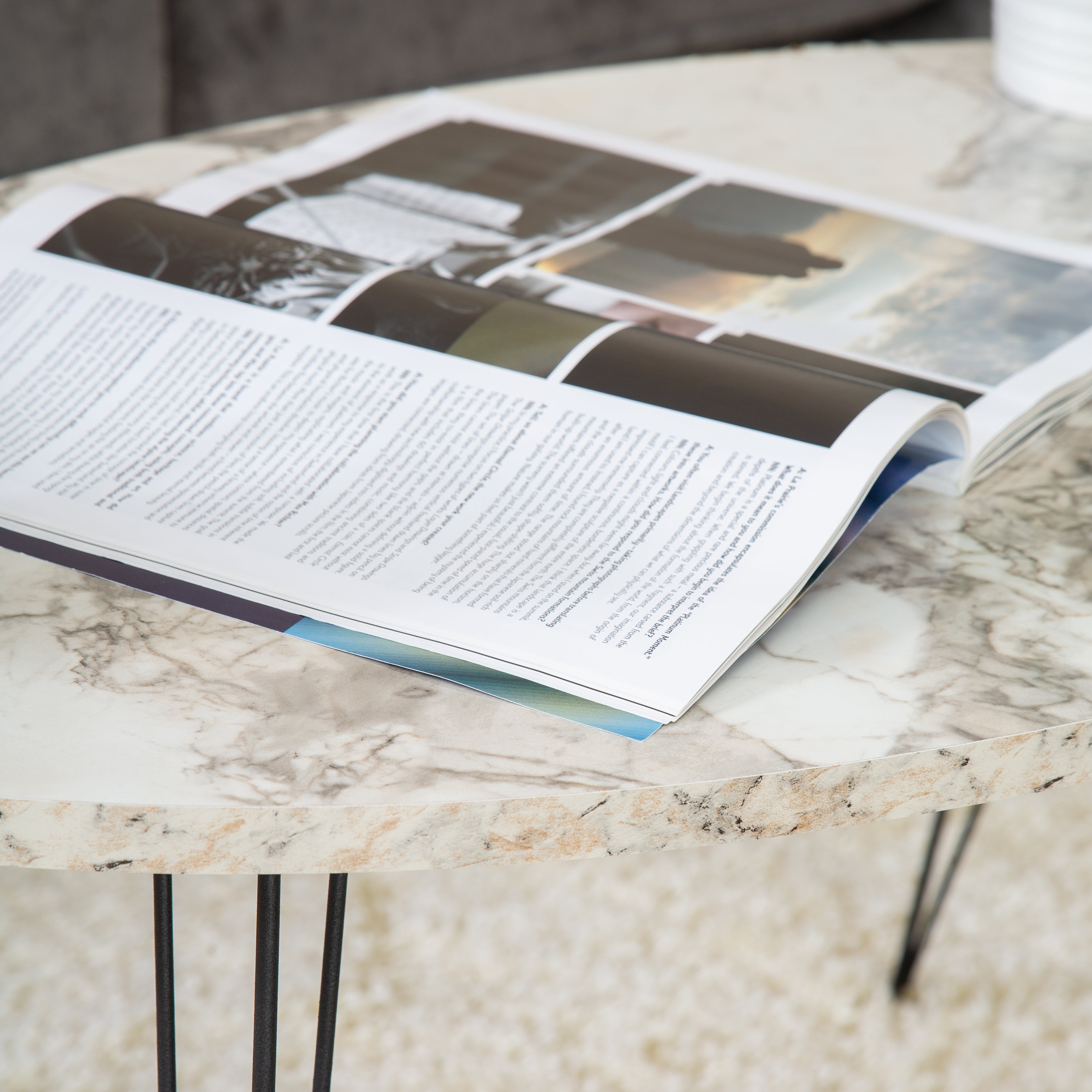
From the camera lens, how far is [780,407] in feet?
1.34

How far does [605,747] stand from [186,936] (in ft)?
2.05

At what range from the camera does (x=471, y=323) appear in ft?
1.49

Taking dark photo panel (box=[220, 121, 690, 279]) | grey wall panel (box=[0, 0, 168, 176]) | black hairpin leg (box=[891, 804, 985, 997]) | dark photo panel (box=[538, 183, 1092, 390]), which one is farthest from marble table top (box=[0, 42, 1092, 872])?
grey wall panel (box=[0, 0, 168, 176])

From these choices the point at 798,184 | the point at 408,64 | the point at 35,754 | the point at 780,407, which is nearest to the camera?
the point at 35,754

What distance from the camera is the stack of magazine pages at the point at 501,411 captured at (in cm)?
36

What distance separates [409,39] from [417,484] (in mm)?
1005

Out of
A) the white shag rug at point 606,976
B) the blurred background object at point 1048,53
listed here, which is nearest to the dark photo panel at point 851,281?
the blurred background object at point 1048,53

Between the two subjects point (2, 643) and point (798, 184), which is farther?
point (798, 184)

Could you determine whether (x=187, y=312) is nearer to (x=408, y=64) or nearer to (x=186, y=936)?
(x=186, y=936)

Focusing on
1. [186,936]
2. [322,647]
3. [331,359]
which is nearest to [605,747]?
[322,647]

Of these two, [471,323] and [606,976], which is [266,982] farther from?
[606,976]

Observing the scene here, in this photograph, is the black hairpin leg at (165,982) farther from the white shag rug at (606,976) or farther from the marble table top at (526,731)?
the white shag rug at (606,976)

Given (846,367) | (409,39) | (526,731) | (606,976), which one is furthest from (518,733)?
(409,39)

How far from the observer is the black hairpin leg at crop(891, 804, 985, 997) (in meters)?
0.78
